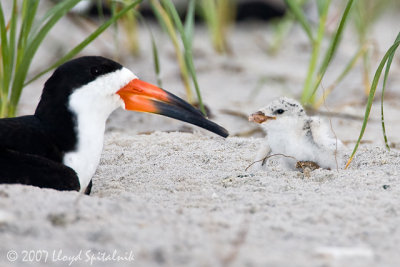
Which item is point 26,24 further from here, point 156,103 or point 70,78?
point 156,103

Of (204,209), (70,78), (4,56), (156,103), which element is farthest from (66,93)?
(4,56)

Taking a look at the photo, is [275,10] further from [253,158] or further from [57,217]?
[57,217]

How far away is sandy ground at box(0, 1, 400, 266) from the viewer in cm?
173

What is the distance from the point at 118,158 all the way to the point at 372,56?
3.57m

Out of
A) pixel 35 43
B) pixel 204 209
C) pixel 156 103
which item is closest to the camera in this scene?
pixel 204 209

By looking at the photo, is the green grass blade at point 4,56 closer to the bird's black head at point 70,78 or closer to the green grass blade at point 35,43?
the green grass blade at point 35,43

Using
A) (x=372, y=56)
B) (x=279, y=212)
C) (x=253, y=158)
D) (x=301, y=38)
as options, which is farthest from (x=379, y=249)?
(x=301, y=38)

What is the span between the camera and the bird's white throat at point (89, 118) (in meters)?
2.45

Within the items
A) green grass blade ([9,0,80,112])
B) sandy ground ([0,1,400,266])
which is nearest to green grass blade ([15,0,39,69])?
green grass blade ([9,0,80,112])

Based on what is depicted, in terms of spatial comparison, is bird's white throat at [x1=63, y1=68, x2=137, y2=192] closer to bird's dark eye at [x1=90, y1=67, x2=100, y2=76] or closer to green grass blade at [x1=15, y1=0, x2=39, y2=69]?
bird's dark eye at [x1=90, y1=67, x2=100, y2=76]

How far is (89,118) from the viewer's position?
2.47 metres

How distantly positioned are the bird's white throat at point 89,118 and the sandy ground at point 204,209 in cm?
17

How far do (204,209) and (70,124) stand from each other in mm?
639

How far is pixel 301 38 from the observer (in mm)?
7633
